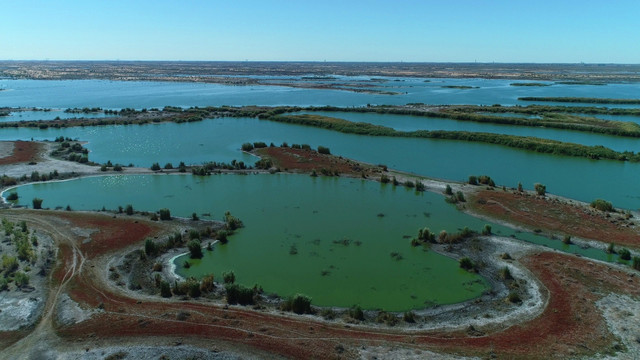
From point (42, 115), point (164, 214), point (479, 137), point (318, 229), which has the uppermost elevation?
point (42, 115)

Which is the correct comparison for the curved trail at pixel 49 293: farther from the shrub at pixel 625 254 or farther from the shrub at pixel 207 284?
the shrub at pixel 625 254

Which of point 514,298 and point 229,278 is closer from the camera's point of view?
point 514,298

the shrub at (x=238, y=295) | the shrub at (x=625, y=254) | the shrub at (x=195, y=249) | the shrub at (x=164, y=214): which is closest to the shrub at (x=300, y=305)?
the shrub at (x=238, y=295)

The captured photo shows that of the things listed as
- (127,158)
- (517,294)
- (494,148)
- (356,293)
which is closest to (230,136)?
(127,158)

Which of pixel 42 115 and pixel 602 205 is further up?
pixel 42 115

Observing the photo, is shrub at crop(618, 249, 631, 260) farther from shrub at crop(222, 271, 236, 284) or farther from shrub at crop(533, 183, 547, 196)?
shrub at crop(222, 271, 236, 284)

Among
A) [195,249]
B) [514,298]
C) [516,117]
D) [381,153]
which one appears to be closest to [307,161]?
[381,153]

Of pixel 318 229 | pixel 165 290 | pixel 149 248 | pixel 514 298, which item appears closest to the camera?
pixel 514 298

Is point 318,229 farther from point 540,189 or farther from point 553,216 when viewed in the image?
point 540,189

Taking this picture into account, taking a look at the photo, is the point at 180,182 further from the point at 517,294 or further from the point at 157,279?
the point at 517,294
